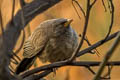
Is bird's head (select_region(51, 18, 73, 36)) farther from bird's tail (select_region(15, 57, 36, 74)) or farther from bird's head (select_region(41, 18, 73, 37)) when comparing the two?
bird's tail (select_region(15, 57, 36, 74))

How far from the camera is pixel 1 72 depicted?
1.14 metres

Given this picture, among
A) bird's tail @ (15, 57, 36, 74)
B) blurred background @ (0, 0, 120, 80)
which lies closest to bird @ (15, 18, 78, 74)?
bird's tail @ (15, 57, 36, 74)

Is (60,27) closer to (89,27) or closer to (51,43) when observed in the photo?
(51,43)

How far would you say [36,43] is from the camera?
7.41 feet

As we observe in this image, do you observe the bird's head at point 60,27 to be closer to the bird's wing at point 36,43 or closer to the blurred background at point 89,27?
the bird's wing at point 36,43

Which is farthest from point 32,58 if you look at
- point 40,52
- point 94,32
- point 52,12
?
point 94,32

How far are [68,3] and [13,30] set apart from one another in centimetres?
132

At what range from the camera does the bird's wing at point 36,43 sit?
2221 millimetres

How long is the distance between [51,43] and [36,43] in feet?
0.38

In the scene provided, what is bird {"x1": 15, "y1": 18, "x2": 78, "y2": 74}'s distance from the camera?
217 cm

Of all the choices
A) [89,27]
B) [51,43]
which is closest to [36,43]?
[51,43]

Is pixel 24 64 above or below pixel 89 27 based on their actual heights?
above

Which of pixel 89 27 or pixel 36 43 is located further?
pixel 89 27

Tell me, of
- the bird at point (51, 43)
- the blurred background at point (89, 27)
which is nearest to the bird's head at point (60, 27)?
the bird at point (51, 43)
